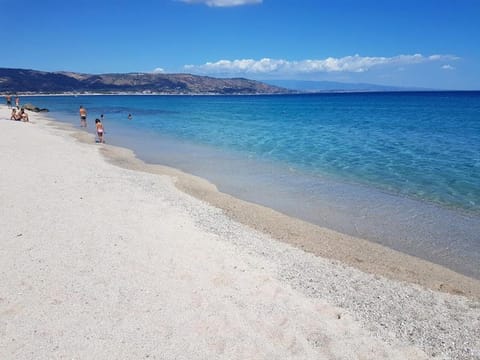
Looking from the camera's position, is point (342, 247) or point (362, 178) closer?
point (342, 247)

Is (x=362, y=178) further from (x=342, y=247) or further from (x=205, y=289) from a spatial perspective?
(x=205, y=289)

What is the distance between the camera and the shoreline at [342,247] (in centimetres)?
817

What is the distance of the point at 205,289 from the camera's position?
699cm

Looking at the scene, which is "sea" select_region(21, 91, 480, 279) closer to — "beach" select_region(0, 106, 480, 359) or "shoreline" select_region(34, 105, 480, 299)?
"shoreline" select_region(34, 105, 480, 299)

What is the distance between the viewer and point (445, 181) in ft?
55.7

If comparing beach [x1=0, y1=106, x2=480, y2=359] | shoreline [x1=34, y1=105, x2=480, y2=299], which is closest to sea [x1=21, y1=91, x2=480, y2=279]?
shoreline [x1=34, y1=105, x2=480, y2=299]

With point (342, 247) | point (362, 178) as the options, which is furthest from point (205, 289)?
point (362, 178)

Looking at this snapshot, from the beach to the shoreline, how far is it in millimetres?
51

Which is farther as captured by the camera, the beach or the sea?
the sea

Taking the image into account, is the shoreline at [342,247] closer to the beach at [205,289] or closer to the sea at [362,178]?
the beach at [205,289]

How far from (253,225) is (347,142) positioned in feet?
70.8

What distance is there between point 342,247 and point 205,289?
4317mm

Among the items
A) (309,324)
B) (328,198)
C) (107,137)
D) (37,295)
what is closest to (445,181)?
(328,198)

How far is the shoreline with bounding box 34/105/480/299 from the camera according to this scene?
817 cm
